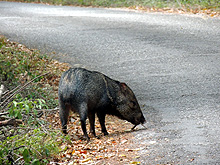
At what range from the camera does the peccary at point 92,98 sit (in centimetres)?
576

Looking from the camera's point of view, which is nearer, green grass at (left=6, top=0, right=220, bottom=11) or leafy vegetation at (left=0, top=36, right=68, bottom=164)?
leafy vegetation at (left=0, top=36, right=68, bottom=164)

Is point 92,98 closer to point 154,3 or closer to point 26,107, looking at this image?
point 26,107

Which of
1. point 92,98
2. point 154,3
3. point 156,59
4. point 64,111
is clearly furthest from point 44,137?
point 154,3

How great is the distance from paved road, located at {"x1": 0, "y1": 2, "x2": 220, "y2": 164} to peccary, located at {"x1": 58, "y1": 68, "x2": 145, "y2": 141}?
1.44 ft

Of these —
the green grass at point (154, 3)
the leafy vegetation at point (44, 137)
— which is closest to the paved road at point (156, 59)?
the leafy vegetation at point (44, 137)

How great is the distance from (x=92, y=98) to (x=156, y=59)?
4216 mm

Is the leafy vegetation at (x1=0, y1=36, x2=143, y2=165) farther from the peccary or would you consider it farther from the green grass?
the green grass

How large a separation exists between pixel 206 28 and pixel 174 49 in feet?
7.36

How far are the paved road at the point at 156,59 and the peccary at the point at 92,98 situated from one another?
0.44 m

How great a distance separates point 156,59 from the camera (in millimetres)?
9781

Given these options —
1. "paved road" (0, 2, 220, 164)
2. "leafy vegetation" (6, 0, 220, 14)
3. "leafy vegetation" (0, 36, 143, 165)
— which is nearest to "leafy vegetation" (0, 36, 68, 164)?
"leafy vegetation" (0, 36, 143, 165)

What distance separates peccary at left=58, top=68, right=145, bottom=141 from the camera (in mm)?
5762

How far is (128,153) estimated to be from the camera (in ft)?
15.9

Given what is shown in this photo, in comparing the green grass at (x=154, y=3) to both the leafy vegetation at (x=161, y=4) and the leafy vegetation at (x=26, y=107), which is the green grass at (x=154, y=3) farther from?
the leafy vegetation at (x=26, y=107)
